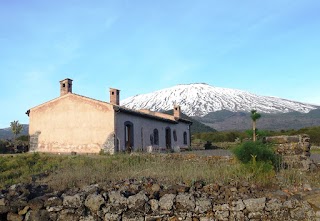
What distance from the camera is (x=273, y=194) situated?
7.44 m

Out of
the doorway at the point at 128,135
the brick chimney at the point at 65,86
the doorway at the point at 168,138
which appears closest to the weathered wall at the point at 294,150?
the doorway at the point at 128,135

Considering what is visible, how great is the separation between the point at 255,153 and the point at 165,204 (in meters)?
3.36

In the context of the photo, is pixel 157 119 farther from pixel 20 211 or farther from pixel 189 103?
pixel 189 103

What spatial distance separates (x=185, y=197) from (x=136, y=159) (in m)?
7.01

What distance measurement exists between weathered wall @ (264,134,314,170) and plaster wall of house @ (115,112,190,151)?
1235 centimetres

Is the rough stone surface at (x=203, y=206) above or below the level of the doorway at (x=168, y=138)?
below

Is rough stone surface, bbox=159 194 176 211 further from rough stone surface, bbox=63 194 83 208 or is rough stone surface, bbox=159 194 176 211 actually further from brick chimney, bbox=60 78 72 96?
brick chimney, bbox=60 78 72 96

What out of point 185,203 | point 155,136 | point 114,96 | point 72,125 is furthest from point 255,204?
point 155,136

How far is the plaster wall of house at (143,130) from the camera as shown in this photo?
22.1 m

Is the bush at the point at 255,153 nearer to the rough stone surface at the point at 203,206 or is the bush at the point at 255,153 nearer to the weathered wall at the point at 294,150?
the weathered wall at the point at 294,150

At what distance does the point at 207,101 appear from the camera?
441 feet

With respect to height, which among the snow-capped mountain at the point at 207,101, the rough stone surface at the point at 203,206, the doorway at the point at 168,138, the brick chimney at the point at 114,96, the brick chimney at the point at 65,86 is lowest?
the rough stone surface at the point at 203,206

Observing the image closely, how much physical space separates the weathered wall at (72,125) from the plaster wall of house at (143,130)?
87cm

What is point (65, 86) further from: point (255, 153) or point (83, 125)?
point (255, 153)
